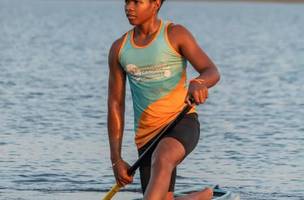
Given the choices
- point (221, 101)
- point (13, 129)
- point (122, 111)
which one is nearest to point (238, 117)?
point (221, 101)

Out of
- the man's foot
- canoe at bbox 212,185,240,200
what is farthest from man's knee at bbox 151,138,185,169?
canoe at bbox 212,185,240,200

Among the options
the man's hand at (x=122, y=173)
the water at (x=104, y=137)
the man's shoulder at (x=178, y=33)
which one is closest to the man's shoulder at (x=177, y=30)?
the man's shoulder at (x=178, y=33)

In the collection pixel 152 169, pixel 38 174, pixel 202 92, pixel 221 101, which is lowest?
pixel 221 101

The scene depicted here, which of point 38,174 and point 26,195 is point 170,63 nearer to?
point 26,195

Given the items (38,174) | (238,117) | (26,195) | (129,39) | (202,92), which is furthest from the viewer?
(238,117)

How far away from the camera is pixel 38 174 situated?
1565 centimetres

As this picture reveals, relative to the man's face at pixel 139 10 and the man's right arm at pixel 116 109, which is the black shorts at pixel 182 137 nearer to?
the man's right arm at pixel 116 109

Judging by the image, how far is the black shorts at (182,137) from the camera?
1030 centimetres

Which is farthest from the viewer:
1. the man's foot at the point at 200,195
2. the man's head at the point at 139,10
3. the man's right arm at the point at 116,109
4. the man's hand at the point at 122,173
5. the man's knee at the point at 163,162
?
the man's foot at the point at 200,195

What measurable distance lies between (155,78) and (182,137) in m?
0.53

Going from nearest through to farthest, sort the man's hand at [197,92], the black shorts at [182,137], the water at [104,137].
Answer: the man's hand at [197,92], the black shorts at [182,137], the water at [104,137]

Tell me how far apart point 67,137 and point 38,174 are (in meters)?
3.57

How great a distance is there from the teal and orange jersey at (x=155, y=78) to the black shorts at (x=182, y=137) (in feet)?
0.37

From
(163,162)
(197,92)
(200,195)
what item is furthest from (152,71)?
(200,195)
